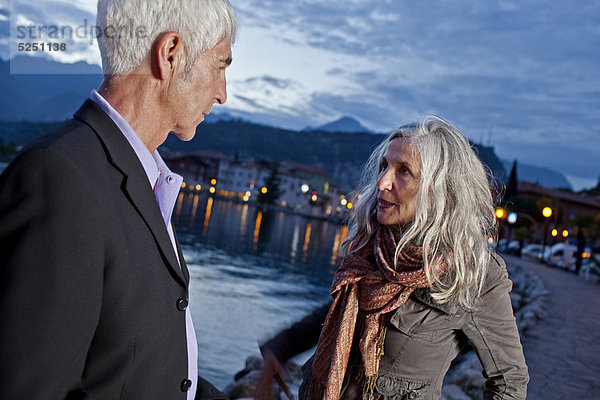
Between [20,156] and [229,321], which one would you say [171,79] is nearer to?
[20,156]

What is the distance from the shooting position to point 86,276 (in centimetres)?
94

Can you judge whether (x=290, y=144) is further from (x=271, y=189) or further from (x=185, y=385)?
(x=185, y=385)

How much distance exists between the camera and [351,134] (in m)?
154

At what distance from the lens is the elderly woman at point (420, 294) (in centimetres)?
187

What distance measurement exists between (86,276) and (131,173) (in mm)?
295

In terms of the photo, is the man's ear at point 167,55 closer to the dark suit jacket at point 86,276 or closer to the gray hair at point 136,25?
the gray hair at point 136,25

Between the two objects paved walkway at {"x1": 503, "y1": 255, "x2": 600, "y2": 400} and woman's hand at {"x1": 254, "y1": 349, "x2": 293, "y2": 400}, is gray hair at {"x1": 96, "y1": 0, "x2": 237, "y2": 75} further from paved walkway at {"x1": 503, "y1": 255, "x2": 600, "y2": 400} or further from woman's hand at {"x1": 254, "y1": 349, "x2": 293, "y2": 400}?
paved walkway at {"x1": 503, "y1": 255, "x2": 600, "y2": 400}

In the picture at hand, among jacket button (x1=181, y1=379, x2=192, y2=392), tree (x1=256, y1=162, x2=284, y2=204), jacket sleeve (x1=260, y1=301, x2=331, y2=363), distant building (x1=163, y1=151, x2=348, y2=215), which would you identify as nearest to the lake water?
jacket sleeve (x1=260, y1=301, x2=331, y2=363)

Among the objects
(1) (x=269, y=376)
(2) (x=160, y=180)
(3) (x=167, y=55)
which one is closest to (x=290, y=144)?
(1) (x=269, y=376)

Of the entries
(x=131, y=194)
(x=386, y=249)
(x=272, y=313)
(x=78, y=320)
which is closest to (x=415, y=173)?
(x=386, y=249)

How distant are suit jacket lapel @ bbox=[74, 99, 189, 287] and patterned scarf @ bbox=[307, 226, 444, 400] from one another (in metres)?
0.92

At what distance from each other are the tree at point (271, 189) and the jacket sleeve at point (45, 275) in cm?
8374

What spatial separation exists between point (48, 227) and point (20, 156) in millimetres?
153

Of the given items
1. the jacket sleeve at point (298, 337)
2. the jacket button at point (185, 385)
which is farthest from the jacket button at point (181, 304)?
the jacket sleeve at point (298, 337)
